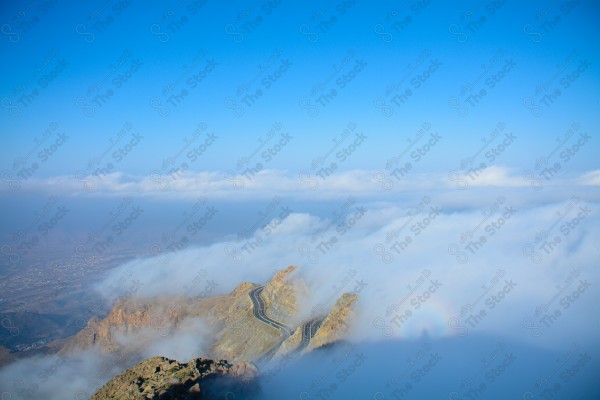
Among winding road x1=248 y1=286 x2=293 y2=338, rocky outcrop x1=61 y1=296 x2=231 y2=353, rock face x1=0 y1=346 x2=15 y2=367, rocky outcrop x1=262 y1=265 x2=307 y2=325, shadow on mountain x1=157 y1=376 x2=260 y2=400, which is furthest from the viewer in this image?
rocky outcrop x1=61 y1=296 x2=231 y2=353

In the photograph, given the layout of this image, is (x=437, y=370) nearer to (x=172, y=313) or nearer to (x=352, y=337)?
(x=352, y=337)

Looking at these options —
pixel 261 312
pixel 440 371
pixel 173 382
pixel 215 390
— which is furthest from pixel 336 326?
pixel 173 382

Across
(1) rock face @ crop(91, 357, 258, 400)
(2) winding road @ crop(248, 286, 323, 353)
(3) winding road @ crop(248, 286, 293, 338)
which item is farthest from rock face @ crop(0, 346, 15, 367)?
(1) rock face @ crop(91, 357, 258, 400)

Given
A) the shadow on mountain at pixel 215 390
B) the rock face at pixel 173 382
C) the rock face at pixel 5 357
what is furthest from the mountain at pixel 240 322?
the rock face at pixel 173 382

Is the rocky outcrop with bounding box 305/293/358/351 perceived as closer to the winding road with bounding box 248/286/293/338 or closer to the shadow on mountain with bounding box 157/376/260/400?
the winding road with bounding box 248/286/293/338

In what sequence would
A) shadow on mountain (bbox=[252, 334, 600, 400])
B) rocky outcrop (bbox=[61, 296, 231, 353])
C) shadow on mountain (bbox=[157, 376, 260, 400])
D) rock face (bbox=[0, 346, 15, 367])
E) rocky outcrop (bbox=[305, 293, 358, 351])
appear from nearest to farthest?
shadow on mountain (bbox=[157, 376, 260, 400]), shadow on mountain (bbox=[252, 334, 600, 400]), rocky outcrop (bbox=[305, 293, 358, 351]), rock face (bbox=[0, 346, 15, 367]), rocky outcrop (bbox=[61, 296, 231, 353])
